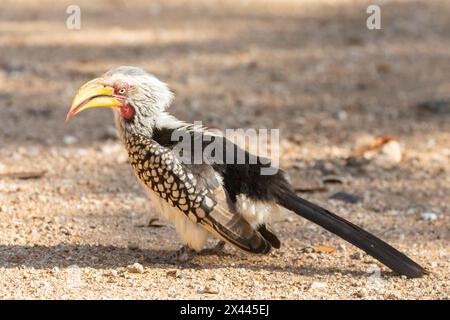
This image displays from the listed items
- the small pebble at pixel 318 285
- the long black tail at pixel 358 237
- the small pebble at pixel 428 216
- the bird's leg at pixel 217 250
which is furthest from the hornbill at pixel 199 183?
the small pebble at pixel 428 216

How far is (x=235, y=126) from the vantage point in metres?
8.89

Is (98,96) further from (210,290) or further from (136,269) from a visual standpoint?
(210,290)


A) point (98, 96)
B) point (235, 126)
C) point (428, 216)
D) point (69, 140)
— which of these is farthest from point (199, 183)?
point (235, 126)

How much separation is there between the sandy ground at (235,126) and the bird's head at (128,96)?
903mm

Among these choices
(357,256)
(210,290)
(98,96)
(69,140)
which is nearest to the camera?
(210,290)

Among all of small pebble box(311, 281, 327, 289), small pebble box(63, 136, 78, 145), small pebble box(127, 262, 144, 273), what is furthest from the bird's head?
small pebble box(63, 136, 78, 145)

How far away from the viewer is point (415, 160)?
316 inches

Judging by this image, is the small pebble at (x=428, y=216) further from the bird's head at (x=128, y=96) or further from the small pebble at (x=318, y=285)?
the bird's head at (x=128, y=96)

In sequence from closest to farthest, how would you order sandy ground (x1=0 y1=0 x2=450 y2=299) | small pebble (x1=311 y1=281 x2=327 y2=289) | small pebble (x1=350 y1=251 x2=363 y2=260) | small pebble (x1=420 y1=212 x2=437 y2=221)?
small pebble (x1=311 y1=281 x2=327 y2=289)
sandy ground (x1=0 y1=0 x2=450 y2=299)
small pebble (x1=350 y1=251 x2=363 y2=260)
small pebble (x1=420 y1=212 x2=437 y2=221)

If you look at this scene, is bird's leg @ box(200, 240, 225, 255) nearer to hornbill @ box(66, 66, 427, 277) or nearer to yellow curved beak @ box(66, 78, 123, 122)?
hornbill @ box(66, 66, 427, 277)

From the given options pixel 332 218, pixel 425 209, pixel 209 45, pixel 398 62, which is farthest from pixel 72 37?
pixel 332 218

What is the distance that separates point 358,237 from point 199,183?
3.44 feet

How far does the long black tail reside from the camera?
17.4 ft

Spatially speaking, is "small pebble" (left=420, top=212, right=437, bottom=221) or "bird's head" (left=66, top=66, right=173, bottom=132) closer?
"bird's head" (left=66, top=66, right=173, bottom=132)
